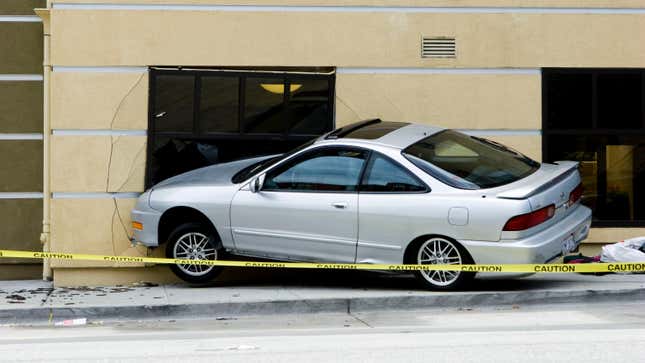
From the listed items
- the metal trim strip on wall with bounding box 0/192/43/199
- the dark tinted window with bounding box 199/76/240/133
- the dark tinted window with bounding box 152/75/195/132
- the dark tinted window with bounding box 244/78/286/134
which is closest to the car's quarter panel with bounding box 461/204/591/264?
the dark tinted window with bounding box 244/78/286/134

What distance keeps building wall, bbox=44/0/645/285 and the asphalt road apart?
2.80 metres

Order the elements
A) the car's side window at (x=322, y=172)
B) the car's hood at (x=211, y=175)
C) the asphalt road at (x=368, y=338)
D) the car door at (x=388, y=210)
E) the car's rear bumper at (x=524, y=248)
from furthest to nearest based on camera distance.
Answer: the car's hood at (x=211, y=175) < the car's side window at (x=322, y=172) < the car door at (x=388, y=210) < the car's rear bumper at (x=524, y=248) < the asphalt road at (x=368, y=338)

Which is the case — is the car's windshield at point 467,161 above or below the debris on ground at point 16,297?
above

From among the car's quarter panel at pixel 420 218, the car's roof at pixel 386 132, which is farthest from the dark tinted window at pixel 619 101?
the car's quarter panel at pixel 420 218

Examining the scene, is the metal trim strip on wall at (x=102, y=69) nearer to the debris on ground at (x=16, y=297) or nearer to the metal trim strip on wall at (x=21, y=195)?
the metal trim strip on wall at (x=21, y=195)

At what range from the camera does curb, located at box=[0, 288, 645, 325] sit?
11.0 m

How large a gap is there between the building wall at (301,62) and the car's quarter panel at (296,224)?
1700 mm

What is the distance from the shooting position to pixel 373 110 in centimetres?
1347

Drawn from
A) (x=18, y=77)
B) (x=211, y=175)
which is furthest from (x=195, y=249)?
(x=18, y=77)

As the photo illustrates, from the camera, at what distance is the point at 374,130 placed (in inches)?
485

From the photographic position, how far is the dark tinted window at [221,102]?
13352 millimetres

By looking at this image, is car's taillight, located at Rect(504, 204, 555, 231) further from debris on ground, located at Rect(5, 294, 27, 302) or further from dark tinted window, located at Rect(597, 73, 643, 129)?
debris on ground, located at Rect(5, 294, 27, 302)

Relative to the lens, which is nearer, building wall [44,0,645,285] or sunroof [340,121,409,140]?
sunroof [340,121,409,140]

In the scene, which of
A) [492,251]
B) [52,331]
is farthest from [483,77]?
[52,331]
